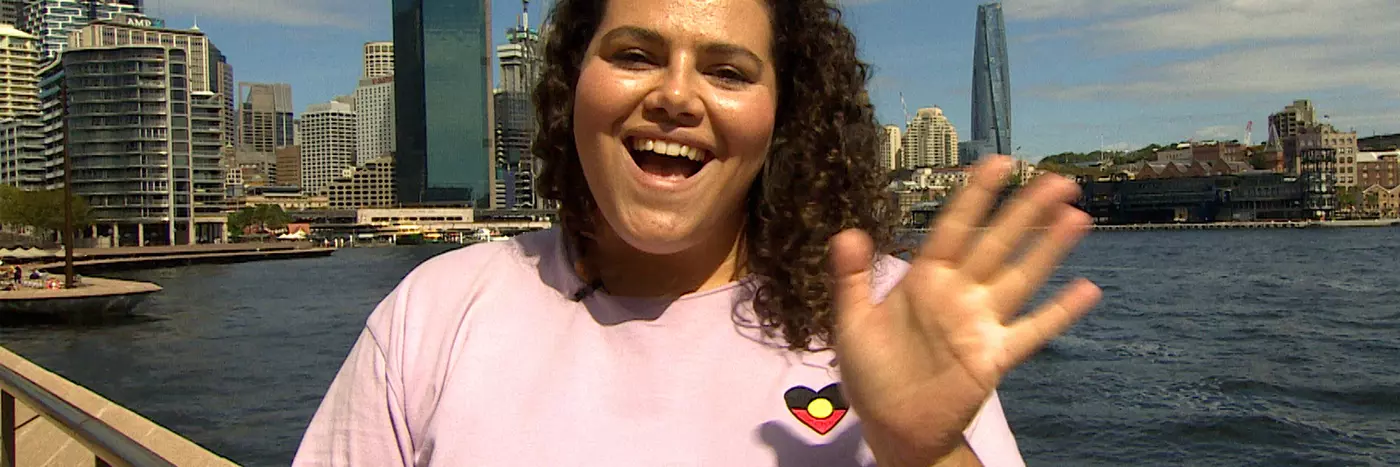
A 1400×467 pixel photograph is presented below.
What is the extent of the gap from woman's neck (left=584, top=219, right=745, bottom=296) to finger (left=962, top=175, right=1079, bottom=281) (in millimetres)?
493

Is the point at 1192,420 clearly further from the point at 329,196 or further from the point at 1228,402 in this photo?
the point at 329,196

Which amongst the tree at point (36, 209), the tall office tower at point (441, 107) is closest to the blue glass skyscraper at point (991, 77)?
the tall office tower at point (441, 107)

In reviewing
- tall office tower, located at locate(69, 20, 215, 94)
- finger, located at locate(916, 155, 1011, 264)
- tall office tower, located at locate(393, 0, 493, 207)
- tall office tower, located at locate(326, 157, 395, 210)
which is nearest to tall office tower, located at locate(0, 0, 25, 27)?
tall office tower, located at locate(69, 20, 215, 94)

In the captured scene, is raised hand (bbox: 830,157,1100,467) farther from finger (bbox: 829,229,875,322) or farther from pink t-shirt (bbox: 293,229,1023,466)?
pink t-shirt (bbox: 293,229,1023,466)

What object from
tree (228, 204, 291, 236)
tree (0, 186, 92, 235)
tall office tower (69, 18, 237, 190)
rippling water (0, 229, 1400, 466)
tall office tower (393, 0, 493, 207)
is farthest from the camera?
tall office tower (393, 0, 493, 207)

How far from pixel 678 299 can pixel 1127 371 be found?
16.9m

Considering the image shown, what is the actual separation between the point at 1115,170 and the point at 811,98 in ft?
401

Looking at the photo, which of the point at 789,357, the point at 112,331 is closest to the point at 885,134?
the point at 789,357

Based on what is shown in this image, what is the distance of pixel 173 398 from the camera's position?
16.0 meters

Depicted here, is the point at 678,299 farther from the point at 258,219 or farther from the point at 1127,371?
the point at 258,219

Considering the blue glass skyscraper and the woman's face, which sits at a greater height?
the blue glass skyscraper

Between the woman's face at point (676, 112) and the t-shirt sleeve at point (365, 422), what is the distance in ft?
1.17

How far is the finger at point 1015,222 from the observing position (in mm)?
931

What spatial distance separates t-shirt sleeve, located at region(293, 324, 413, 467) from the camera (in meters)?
1.30
